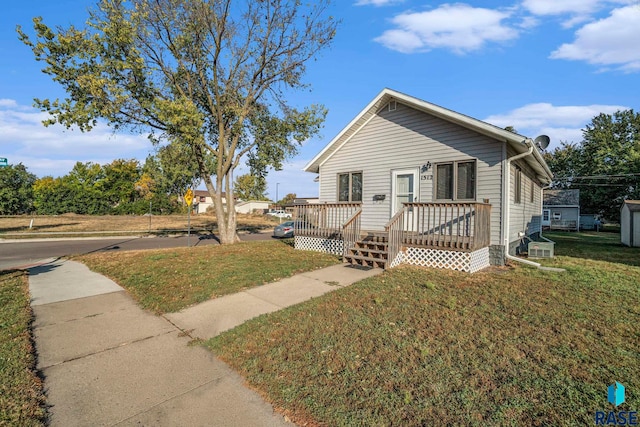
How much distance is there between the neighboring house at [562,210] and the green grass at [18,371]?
37.3 metres

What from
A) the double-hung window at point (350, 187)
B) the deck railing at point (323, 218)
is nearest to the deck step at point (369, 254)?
the deck railing at point (323, 218)

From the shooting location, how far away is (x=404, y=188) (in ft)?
34.2

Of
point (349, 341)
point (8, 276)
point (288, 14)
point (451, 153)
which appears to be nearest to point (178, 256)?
point (8, 276)

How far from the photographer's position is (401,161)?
10430 mm

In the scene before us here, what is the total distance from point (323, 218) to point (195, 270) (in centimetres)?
485

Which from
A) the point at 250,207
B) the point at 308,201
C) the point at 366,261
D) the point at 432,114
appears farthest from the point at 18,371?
the point at 250,207

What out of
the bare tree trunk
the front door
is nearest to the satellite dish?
the front door

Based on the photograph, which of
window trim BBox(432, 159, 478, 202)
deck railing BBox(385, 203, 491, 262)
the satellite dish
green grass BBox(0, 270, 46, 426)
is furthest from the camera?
the satellite dish

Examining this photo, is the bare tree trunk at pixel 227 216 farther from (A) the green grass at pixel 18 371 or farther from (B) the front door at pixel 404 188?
(A) the green grass at pixel 18 371

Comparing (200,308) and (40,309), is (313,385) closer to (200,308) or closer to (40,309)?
(200,308)

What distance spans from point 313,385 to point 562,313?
417 cm

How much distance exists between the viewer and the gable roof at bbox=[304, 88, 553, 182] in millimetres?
8118

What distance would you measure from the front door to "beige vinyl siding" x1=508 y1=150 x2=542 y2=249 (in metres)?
2.73

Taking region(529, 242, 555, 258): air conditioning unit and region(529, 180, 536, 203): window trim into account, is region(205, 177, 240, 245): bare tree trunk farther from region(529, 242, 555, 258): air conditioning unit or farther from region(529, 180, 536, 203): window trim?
region(529, 180, 536, 203): window trim
